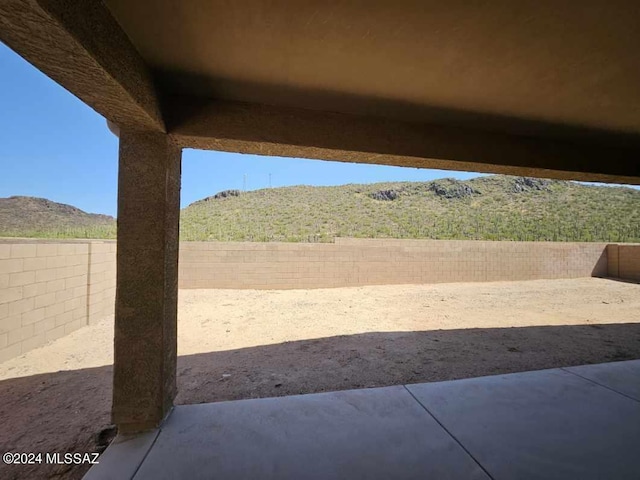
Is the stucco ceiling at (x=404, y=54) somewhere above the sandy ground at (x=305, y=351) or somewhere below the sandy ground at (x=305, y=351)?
above

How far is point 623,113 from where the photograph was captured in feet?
8.64

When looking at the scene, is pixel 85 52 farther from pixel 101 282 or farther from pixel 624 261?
pixel 624 261

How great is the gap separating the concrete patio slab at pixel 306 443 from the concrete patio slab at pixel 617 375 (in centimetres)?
225

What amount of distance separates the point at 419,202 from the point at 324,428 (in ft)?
89.4

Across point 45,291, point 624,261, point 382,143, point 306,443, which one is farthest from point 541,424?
point 624,261

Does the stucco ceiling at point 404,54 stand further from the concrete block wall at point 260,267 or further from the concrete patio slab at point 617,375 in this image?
the concrete block wall at point 260,267

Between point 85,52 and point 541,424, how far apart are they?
397cm

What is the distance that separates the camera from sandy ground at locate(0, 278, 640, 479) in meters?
3.12

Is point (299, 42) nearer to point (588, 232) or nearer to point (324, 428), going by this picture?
point (324, 428)

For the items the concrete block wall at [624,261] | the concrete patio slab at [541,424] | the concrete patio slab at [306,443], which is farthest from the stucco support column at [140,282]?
the concrete block wall at [624,261]

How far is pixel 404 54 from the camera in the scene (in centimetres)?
186

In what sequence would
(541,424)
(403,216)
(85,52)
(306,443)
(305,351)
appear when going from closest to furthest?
(85,52), (306,443), (541,424), (305,351), (403,216)

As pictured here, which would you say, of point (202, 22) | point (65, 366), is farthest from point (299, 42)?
point (65, 366)

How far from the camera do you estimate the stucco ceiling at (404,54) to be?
153cm
